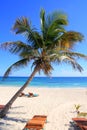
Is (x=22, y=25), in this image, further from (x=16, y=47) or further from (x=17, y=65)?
(x=17, y=65)

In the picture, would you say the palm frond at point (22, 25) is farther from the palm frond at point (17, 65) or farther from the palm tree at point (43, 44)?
the palm frond at point (17, 65)

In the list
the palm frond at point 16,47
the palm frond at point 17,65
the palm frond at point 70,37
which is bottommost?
the palm frond at point 17,65

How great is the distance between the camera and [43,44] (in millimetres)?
11141

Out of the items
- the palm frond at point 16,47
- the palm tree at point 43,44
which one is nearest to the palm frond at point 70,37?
the palm tree at point 43,44

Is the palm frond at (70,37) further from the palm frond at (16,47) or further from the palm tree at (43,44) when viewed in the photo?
the palm frond at (16,47)

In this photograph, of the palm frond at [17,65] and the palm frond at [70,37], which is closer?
the palm frond at [17,65]

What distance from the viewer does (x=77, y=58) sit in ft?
35.0

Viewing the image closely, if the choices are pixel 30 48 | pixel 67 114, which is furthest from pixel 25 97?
pixel 30 48

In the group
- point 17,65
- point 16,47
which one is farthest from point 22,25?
point 17,65

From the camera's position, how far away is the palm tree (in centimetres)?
1072

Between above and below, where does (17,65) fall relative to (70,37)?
below

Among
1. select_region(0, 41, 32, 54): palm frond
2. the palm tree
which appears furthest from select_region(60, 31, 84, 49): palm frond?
select_region(0, 41, 32, 54): palm frond

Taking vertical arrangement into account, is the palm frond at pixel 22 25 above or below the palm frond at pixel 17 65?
above

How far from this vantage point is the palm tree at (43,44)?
10719mm
